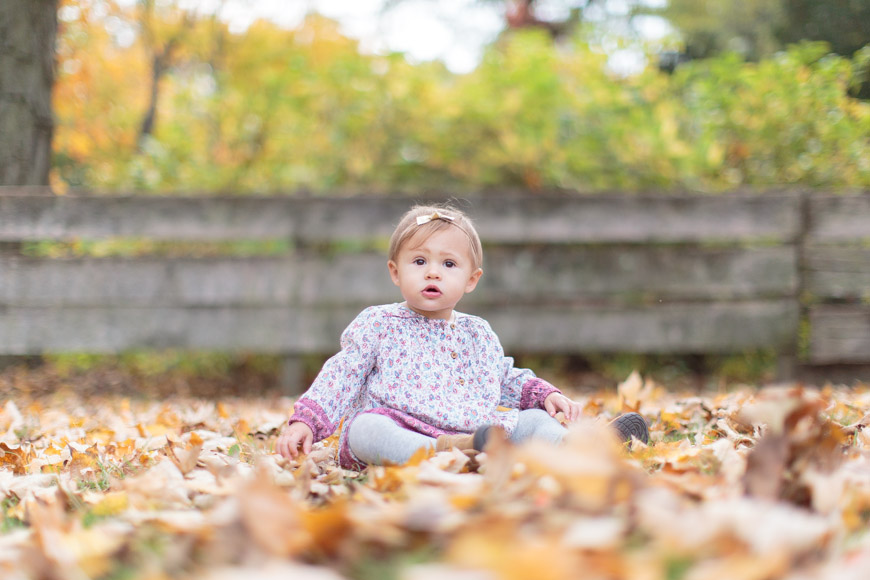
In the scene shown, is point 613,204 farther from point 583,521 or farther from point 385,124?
point 583,521

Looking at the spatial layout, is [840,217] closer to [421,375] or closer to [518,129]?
[518,129]

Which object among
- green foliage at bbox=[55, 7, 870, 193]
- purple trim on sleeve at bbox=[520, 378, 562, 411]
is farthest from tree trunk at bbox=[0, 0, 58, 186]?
purple trim on sleeve at bbox=[520, 378, 562, 411]

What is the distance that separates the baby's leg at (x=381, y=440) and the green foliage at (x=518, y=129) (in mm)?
3252

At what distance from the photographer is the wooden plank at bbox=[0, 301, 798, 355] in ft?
14.0

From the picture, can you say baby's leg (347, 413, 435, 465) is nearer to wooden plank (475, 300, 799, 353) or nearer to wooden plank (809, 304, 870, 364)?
wooden plank (475, 300, 799, 353)

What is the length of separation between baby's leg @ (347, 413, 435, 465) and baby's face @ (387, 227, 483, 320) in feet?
1.12

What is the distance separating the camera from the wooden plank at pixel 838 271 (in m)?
4.29

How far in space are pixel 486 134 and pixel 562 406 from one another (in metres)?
3.34

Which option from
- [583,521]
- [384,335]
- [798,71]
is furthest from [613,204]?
[583,521]

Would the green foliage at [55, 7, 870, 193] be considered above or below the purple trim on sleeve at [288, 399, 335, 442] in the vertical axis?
above

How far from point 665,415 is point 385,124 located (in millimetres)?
3345

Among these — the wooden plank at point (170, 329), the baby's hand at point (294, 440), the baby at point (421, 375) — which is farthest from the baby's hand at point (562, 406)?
the wooden plank at point (170, 329)

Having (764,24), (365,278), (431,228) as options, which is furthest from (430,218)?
(764,24)

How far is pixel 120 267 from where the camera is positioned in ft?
14.2
